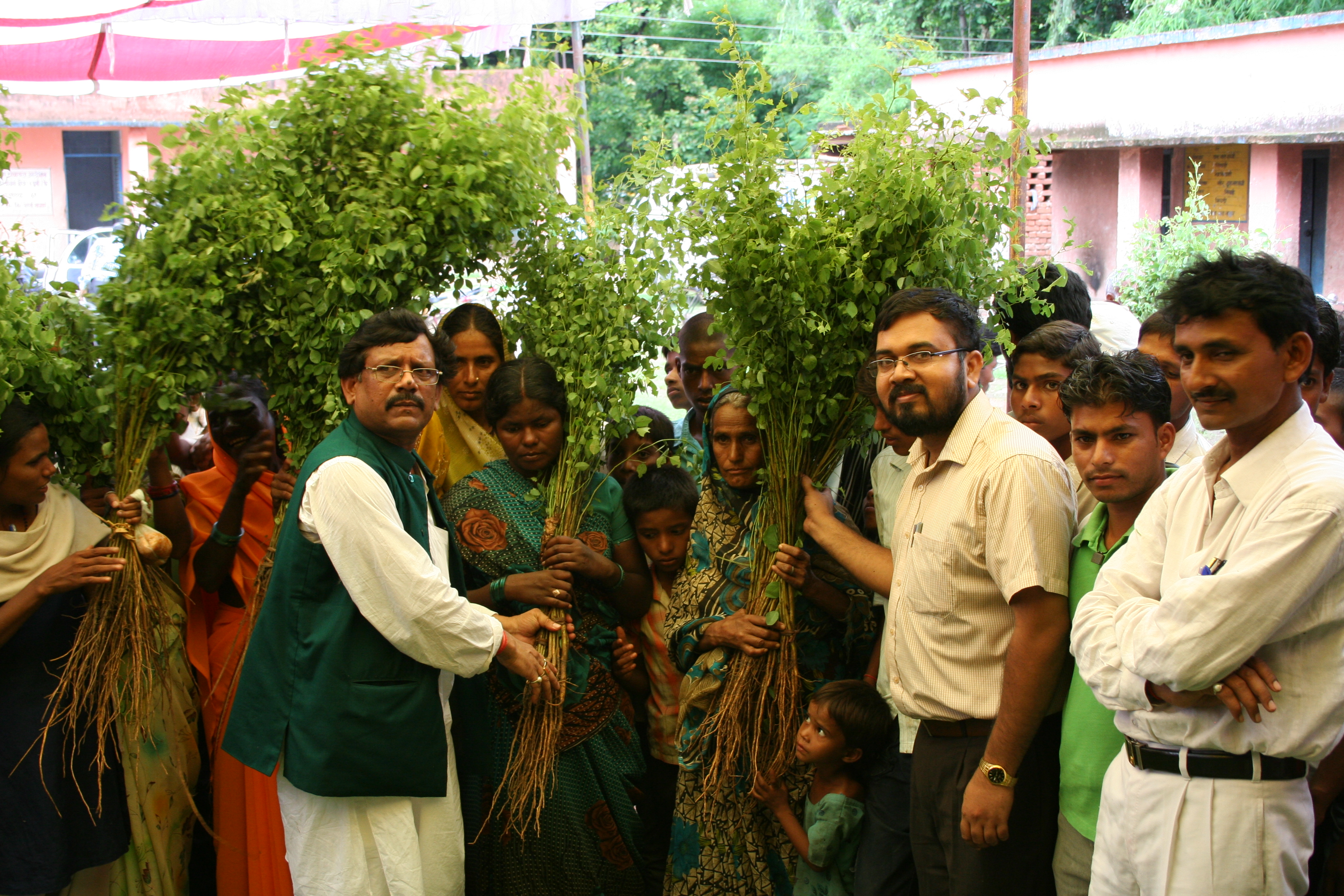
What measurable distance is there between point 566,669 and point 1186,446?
202cm

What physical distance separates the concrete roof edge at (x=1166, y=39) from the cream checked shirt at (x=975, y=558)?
21.3ft

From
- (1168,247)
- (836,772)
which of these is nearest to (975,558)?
(836,772)

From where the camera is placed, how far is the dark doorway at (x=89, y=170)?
50.9ft

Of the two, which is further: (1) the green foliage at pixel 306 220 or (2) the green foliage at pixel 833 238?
(1) the green foliage at pixel 306 220

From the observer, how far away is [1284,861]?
1967 mm

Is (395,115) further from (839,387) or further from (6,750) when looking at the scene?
(6,750)

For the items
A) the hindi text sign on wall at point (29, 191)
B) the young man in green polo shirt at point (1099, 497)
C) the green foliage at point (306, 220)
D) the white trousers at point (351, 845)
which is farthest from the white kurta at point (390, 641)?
the hindi text sign on wall at point (29, 191)

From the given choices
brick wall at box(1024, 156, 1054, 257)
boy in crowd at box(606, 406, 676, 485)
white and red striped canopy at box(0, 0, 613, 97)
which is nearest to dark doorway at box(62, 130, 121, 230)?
white and red striped canopy at box(0, 0, 613, 97)

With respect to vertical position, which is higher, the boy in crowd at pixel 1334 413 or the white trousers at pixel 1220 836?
the boy in crowd at pixel 1334 413

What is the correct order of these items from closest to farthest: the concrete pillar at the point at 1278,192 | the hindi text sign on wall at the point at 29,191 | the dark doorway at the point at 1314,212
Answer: the concrete pillar at the point at 1278,192, the dark doorway at the point at 1314,212, the hindi text sign on wall at the point at 29,191

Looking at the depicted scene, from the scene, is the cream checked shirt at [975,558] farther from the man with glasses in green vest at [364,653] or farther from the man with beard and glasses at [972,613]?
the man with glasses in green vest at [364,653]

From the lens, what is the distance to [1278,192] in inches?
413

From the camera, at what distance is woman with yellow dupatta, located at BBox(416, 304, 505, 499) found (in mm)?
3639

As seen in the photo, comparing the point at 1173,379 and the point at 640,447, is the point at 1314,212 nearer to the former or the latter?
the point at 1173,379
